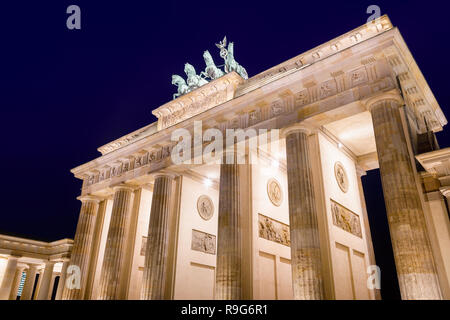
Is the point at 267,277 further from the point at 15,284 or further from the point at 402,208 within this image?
the point at 15,284

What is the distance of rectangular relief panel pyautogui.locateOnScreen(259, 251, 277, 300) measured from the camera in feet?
56.1

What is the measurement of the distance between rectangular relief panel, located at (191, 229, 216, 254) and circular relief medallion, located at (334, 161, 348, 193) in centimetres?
908

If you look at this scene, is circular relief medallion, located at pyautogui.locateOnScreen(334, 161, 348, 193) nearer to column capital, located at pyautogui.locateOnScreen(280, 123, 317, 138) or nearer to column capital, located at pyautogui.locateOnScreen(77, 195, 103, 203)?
column capital, located at pyautogui.locateOnScreen(280, 123, 317, 138)

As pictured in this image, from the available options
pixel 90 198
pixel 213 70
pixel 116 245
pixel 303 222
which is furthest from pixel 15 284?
pixel 303 222

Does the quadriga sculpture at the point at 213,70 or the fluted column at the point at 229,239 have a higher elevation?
the quadriga sculpture at the point at 213,70

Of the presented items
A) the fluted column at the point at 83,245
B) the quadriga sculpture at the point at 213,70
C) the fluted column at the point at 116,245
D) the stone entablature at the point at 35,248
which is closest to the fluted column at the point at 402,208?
the quadriga sculpture at the point at 213,70

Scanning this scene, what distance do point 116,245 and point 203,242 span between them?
522 centimetres

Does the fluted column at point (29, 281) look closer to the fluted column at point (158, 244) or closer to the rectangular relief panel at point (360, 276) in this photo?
the fluted column at point (158, 244)

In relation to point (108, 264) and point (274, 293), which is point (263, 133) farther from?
point (108, 264)

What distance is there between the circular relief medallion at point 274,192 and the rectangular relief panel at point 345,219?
4.19 meters

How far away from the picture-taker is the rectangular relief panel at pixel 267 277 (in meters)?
17.1

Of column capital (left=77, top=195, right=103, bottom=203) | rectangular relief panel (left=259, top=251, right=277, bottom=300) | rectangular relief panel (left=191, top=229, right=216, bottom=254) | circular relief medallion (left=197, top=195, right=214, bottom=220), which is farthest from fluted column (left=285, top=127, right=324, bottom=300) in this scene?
column capital (left=77, top=195, right=103, bottom=203)

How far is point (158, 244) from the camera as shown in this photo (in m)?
19.1
